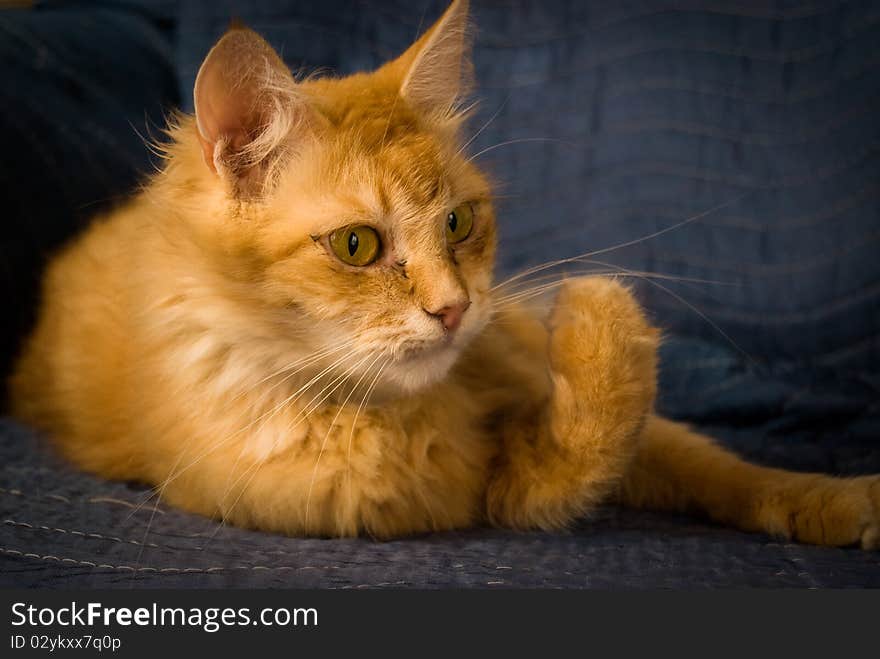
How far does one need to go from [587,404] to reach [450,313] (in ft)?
0.67

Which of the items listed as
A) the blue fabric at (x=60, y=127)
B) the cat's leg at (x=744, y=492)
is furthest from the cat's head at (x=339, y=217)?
the blue fabric at (x=60, y=127)

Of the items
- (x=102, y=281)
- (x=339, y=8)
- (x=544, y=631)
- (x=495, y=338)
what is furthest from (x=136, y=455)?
(x=339, y=8)

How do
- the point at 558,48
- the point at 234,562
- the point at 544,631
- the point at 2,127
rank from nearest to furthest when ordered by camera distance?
1. the point at 544,631
2. the point at 234,562
3. the point at 2,127
4. the point at 558,48

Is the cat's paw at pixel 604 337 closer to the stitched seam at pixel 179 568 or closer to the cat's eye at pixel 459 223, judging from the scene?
the cat's eye at pixel 459 223

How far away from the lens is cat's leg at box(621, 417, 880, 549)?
1.06 metres

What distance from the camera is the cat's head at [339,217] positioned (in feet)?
3.21

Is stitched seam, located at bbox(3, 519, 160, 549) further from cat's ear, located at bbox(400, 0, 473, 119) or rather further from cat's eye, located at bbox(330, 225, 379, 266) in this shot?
cat's ear, located at bbox(400, 0, 473, 119)

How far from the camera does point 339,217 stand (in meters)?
1.00

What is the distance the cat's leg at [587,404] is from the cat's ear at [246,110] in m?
0.38

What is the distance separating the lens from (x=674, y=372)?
1674 mm

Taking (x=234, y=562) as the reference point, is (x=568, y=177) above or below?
above

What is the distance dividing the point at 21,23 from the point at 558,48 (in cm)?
103

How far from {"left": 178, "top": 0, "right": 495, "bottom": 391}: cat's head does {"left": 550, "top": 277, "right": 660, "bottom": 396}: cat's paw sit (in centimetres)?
10

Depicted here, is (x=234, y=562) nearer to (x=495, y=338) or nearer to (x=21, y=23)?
(x=495, y=338)
